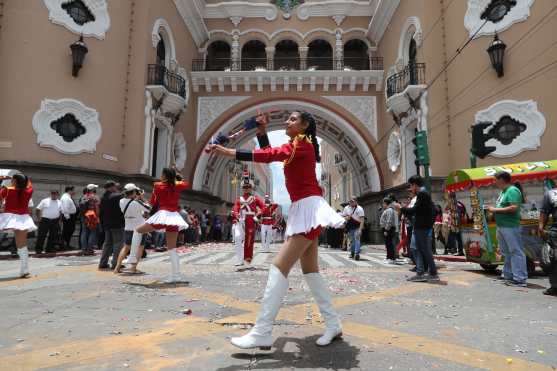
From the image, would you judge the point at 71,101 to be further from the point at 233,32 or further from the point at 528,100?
the point at 528,100

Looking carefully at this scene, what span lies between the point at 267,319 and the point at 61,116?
12.9 m

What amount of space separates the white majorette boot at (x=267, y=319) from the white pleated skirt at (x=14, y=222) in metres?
4.77

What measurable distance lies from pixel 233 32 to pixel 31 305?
20.4 m

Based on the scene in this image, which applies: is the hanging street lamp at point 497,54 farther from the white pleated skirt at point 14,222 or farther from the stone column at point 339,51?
the white pleated skirt at point 14,222

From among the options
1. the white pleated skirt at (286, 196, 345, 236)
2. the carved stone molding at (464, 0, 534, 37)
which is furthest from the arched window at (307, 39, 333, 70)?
the white pleated skirt at (286, 196, 345, 236)

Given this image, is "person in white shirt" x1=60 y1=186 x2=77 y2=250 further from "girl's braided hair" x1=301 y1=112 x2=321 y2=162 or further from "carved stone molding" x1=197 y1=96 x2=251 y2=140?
"carved stone molding" x1=197 y1=96 x2=251 y2=140

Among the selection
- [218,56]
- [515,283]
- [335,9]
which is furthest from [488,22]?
[218,56]

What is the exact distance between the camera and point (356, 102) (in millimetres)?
20266

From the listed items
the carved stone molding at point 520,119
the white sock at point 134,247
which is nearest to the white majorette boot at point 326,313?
the white sock at point 134,247

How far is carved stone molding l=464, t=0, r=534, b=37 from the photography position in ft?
38.0

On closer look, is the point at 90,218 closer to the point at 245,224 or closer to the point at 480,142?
the point at 245,224

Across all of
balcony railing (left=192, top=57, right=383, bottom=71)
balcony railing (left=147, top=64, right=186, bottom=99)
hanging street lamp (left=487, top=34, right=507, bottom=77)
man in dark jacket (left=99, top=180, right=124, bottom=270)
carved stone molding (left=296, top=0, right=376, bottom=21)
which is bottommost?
man in dark jacket (left=99, top=180, right=124, bottom=270)

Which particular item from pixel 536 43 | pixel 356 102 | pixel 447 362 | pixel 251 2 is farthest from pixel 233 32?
pixel 447 362

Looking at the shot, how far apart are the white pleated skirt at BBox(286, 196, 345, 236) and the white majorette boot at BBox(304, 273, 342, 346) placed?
406 mm
